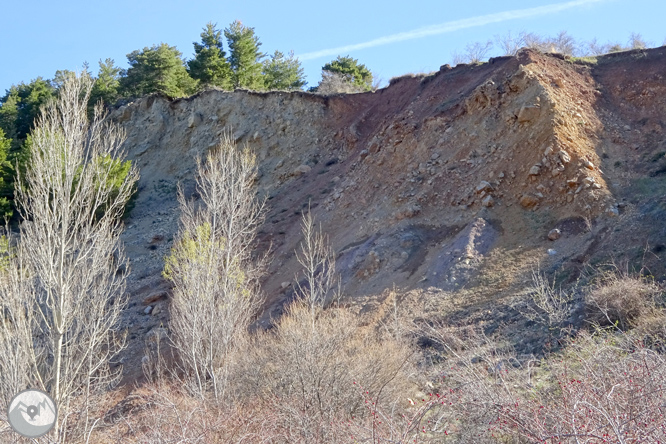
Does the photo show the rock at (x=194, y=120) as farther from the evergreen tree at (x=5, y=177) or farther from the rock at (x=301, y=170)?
the evergreen tree at (x=5, y=177)

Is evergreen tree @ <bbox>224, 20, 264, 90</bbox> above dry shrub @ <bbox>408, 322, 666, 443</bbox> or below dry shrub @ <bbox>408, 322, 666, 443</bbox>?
above

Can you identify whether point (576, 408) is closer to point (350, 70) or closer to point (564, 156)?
point (564, 156)

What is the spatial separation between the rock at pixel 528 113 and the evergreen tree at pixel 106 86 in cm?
2657

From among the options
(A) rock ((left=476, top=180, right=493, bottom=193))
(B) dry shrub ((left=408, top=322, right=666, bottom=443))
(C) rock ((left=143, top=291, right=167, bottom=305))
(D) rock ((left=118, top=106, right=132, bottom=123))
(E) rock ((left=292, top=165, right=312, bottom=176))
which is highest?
(D) rock ((left=118, top=106, right=132, bottom=123))

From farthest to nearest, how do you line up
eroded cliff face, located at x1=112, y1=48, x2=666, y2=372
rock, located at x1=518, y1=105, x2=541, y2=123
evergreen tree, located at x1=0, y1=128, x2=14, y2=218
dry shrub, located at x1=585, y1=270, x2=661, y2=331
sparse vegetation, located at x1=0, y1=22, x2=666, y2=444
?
evergreen tree, located at x1=0, y1=128, x2=14, y2=218 < rock, located at x1=518, y1=105, x2=541, y2=123 < eroded cliff face, located at x1=112, y1=48, x2=666, y2=372 < dry shrub, located at x1=585, y1=270, x2=661, y2=331 < sparse vegetation, located at x1=0, y1=22, x2=666, y2=444

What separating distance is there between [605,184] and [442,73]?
10250 millimetres

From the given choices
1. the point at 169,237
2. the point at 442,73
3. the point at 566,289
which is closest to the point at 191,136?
the point at 169,237

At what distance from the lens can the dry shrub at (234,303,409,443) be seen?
9102 millimetres

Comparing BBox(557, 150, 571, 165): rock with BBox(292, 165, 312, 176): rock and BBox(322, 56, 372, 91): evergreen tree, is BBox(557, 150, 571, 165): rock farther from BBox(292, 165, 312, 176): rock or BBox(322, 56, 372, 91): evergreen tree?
BBox(322, 56, 372, 91): evergreen tree

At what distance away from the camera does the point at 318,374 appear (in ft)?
31.7

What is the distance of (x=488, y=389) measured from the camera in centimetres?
697

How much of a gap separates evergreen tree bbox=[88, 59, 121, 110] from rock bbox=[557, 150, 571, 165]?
1116 inches

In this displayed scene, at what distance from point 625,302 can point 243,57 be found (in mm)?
Answer: 30248

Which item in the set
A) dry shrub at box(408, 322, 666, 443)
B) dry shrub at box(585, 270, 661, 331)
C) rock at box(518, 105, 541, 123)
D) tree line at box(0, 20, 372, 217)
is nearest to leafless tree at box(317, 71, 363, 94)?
tree line at box(0, 20, 372, 217)
